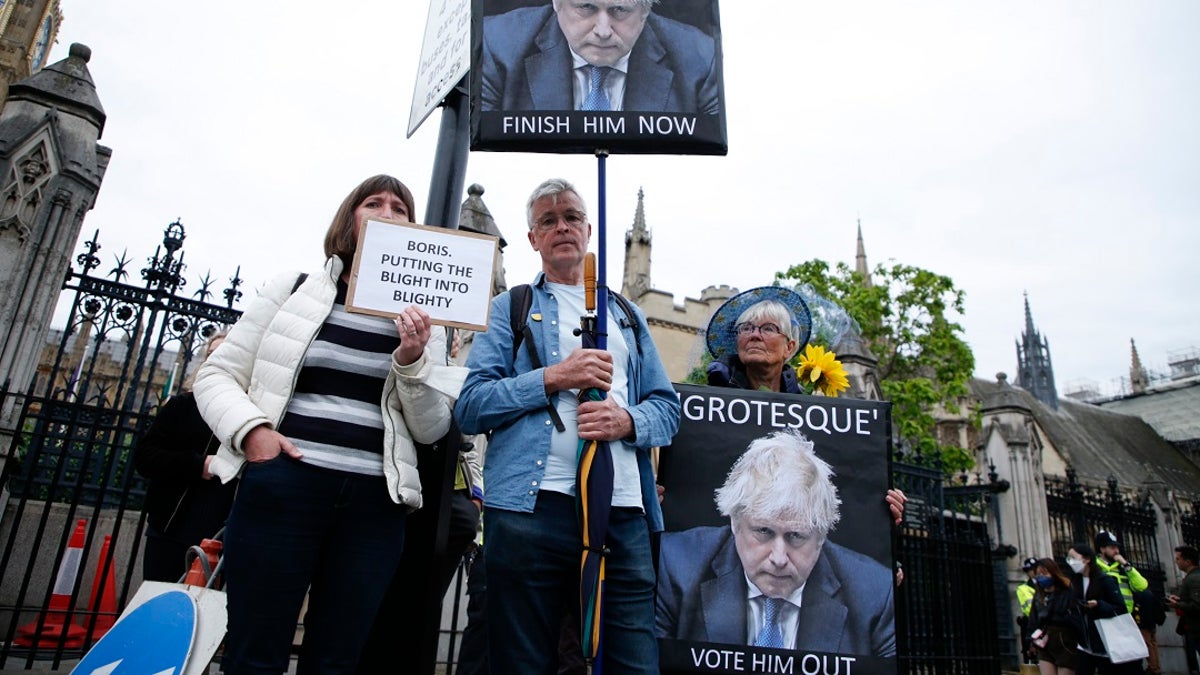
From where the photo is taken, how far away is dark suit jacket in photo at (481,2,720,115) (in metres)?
2.94

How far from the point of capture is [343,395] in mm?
2654

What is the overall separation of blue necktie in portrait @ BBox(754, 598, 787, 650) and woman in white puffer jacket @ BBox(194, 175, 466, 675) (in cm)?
158

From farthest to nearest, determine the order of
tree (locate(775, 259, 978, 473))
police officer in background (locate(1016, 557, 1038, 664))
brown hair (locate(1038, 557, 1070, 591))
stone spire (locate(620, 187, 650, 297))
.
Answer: stone spire (locate(620, 187, 650, 297)), tree (locate(775, 259, 978, 473)), police officer in background (locate(1016, 557, 1038, 664)), brown hair (locate(1038, 557, 1070, 591))

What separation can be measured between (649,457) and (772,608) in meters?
1.00

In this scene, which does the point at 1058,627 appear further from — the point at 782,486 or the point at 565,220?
the point at 565,220

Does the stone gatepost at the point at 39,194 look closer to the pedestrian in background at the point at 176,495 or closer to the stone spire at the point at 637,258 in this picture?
the pedestrian in background at the point at 176,495

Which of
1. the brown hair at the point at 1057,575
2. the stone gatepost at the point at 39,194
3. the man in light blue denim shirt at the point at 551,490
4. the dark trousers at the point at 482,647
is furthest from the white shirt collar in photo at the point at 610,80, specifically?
the brown hair at the point at 1057,575

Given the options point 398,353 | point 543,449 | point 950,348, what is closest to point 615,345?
point 543,449

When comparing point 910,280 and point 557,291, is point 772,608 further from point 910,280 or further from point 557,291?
point 910,280

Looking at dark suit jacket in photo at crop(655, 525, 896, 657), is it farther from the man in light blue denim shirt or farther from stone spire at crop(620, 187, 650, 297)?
stone spire at crop(620, 187, 650, 297)

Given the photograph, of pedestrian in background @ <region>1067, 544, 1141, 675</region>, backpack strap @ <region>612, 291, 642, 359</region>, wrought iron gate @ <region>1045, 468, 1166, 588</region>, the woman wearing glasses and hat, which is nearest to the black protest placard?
the woman wearing glasses and hat

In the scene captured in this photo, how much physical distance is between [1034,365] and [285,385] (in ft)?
265

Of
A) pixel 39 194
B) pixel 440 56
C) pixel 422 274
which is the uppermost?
pixel 39 194

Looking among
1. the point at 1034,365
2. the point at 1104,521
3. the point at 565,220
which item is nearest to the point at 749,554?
the point at 565,220
